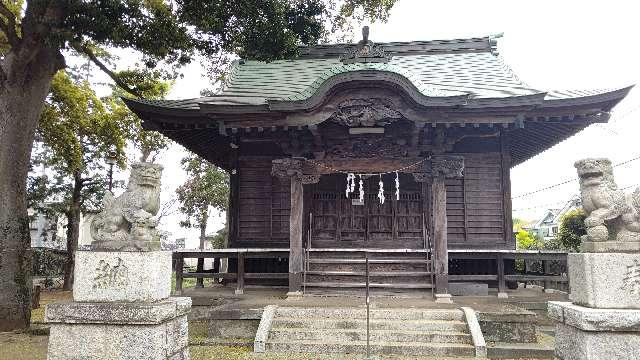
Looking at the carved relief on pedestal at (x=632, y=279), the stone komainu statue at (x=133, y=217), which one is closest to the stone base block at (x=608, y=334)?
the carved relief on pedestal at (x=632, y=279)

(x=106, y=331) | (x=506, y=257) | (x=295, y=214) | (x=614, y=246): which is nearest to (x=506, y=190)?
(x=506, y=257)

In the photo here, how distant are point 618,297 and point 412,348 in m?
3.19

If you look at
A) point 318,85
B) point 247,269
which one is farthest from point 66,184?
point 318,85

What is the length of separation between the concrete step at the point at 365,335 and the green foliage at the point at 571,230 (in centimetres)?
1252

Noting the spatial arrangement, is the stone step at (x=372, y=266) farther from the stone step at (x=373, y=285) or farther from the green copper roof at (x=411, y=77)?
the green copper roof at (x=411, y=77)

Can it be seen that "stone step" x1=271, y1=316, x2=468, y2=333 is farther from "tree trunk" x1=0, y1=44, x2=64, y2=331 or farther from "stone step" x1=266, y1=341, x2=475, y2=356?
"tree trunk" x1=0, y1=44, x2=64, y2=331

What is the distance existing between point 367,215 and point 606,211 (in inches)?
275

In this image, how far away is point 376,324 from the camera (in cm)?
762

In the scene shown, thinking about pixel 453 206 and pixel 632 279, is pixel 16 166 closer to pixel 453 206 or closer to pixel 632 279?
pixel 453 206

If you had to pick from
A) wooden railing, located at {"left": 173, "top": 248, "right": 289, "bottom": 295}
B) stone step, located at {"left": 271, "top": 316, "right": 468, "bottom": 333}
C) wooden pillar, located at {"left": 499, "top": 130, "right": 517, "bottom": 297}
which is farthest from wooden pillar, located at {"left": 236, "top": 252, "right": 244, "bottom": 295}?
wooden pillar, located at {"left": 499, "top": 130, "right": 517, "bottom": 297}

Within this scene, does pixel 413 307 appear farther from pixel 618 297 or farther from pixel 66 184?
pixel 66 184

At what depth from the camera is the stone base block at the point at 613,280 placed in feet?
15.5

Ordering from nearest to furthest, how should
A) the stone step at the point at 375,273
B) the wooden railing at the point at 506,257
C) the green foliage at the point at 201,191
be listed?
the wooden railing at the point at 506,257, the stone step at the point at 375,273, the green foliage at the point at 201,191

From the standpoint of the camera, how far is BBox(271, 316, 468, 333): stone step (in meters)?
7.48
